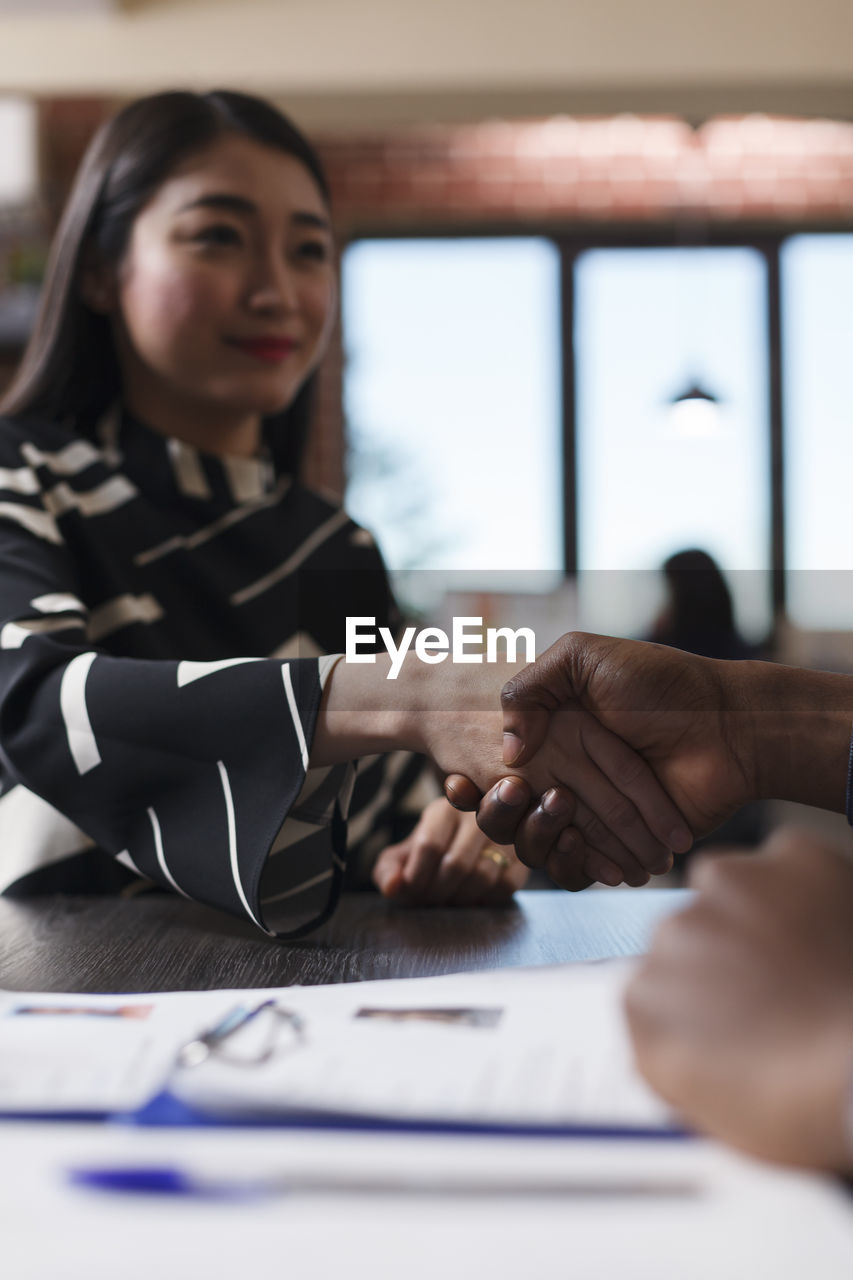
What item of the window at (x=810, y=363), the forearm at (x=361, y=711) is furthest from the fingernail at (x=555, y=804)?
the window at (x=810, y=363)

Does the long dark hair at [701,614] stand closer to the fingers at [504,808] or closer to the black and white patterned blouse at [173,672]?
the fingers at [504,808]

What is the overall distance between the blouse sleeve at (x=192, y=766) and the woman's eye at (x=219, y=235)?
0.41 metres

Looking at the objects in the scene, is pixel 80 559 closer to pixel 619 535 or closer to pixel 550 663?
pixel 550 663

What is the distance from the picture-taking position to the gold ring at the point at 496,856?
69cm

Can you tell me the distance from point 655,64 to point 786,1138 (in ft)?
8.88

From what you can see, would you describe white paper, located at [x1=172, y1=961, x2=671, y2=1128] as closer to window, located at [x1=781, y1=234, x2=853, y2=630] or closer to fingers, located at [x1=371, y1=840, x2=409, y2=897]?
fingers, located at [x1=371, y1=840, x2=409, y2=897]

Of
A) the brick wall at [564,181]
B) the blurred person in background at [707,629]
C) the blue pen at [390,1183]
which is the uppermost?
the brick wall at [564,181]

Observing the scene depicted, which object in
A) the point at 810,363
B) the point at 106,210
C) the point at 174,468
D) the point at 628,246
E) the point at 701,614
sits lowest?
the point at 701,614

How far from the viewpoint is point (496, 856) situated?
698 mm

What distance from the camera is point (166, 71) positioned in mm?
2639

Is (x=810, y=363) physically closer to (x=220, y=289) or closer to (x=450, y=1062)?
(x=220, y=289)

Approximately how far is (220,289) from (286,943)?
0.58 metres
